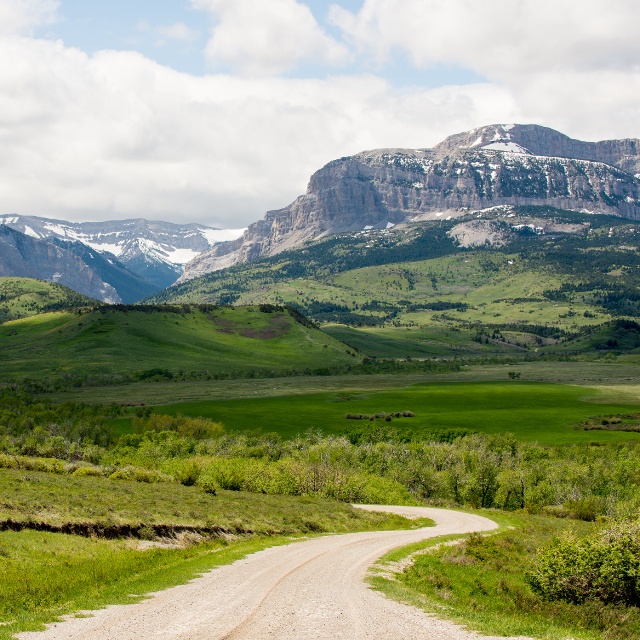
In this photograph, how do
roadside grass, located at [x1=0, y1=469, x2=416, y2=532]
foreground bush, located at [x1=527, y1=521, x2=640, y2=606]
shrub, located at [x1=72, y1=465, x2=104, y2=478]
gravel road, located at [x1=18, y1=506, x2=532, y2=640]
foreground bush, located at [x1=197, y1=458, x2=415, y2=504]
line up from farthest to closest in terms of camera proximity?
foreground bush, located at [x1=197, y1=458, x2=415, y2=504] < shrub, located at [x1=72, y1=465, x2=104, y2=478] < roadside grass, located at [x1=0, y1=469, x2=416, y2=532] < foreground bush, located at [x1=527, y1=521, x2=640, y2=606] < gravel road, located at [x1=18, y1=506, x2=532, y2=640]

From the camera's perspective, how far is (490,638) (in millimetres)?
23859

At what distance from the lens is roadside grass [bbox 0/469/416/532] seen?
4472cm

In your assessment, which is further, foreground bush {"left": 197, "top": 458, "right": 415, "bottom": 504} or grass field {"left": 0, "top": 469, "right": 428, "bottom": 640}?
foreground bush {"left": 197, "top": 458, "right": 415, "bottom": 504}

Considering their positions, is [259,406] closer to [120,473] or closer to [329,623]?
[120,473]

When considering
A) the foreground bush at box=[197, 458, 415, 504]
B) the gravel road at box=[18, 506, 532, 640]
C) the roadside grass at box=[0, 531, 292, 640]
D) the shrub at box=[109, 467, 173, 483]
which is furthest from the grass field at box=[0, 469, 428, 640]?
the foreground bush at box=[197, 458, 415, 504]

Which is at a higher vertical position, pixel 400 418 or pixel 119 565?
pixel 119 565

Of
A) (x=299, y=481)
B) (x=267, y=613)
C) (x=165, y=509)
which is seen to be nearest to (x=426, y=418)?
(x=299, y=481)

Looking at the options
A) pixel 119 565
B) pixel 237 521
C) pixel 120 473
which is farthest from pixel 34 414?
pixel 119 565

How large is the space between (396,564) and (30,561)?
793 inches

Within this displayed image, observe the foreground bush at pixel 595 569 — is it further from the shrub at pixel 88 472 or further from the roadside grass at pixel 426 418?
the roadside grass at pixel 426 418

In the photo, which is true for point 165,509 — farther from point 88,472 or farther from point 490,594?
point 88,472

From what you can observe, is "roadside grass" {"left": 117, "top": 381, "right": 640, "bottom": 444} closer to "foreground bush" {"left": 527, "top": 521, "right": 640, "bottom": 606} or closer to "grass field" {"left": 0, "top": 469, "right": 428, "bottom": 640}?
"grass field" {"left": 0, "top": 469, "right": 428, "bottom": 640}

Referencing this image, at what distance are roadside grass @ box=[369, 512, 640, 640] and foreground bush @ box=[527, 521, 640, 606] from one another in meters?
0.80

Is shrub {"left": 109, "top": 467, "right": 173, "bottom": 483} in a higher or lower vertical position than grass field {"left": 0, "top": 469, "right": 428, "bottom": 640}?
lower
